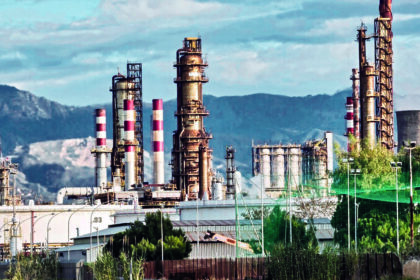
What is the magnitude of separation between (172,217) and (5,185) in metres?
31.5

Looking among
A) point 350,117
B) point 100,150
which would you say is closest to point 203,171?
point 100,150

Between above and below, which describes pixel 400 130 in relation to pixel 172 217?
above

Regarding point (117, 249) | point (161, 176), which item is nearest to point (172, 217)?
point (161, 176)

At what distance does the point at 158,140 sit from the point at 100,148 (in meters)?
12.0

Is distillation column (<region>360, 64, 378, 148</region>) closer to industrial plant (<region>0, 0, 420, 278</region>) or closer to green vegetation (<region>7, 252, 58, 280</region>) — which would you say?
industrial plant (<region>0, 0, 420, 278</region>)

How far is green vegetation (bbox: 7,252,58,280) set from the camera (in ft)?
215

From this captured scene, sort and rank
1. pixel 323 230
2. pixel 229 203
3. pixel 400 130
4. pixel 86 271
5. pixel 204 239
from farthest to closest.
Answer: pixel 400 130, pixel 229 203, pixel 323 230, pixel 204 239, pixel 86 271

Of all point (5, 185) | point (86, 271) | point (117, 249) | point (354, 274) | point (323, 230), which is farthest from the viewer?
point (5, 185)

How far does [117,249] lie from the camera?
81.9m

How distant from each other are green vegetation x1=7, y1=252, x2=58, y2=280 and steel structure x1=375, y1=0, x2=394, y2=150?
73.1 m

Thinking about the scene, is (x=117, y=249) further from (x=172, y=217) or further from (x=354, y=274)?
(x=172, y=217)

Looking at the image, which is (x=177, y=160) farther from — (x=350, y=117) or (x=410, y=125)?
(x=350, y=117)

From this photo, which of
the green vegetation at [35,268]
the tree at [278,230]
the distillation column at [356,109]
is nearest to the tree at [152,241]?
the tree at [278,230]

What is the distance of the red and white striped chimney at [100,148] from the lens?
153 m
